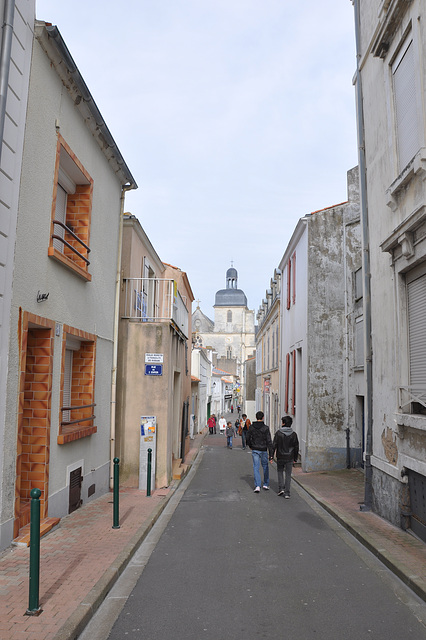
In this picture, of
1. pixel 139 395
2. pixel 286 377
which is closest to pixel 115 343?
pixel 139 395

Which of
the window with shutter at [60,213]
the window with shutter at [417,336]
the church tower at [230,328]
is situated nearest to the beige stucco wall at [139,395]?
the window with shutter at [60,213]

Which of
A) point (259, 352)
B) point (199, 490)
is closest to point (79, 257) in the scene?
point (199, 490)

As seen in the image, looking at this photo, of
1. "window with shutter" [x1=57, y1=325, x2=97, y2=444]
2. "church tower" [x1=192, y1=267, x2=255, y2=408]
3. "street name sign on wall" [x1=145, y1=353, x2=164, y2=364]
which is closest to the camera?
"window with shutter" [x1=57, y1=325, x2=97, y2=444]

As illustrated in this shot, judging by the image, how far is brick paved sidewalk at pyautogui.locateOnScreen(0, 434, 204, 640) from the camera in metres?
3.95

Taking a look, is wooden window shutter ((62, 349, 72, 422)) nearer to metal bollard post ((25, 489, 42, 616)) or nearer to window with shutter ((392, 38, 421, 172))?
metal bollard post ((25, 489, 42, 616))

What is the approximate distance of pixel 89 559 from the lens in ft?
18.3

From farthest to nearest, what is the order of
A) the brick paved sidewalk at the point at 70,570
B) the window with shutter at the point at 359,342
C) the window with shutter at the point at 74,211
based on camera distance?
1. the window with shutter at the point at 359,342
2. the window with shutter at the point at 74,211
3. the brick paved sidewalk at the point at 70,570

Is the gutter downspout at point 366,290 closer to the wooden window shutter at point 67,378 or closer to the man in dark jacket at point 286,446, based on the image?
the man in dark jacket at point 286,446

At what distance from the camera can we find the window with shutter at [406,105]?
6801mm

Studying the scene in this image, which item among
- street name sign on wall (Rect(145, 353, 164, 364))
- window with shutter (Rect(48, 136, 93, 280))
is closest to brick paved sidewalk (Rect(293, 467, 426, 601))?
street name sign on wall (Rect(145, 353, 164, 364))

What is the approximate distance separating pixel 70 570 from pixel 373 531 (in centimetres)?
415

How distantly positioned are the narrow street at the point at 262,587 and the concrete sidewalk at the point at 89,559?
7.6 inches

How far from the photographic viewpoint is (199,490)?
10961mm

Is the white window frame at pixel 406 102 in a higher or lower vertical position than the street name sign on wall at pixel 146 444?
higher
